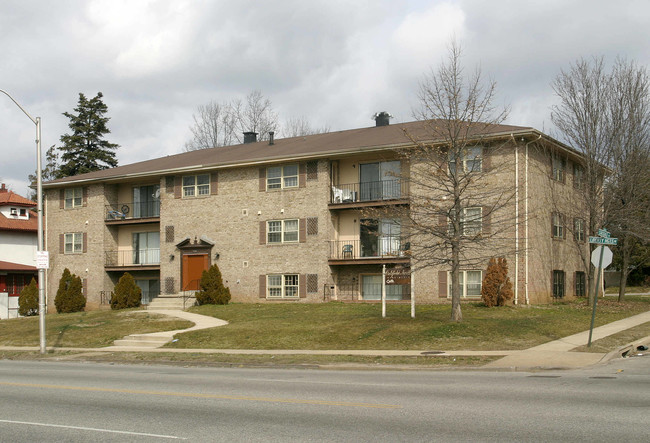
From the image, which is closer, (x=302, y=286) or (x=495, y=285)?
(x=495, y=285)

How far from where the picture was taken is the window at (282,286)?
110 ft

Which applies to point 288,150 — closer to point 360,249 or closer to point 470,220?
point 360,249

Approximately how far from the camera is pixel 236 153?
38.4m

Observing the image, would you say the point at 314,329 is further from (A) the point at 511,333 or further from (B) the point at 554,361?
(B) the point at 554,361

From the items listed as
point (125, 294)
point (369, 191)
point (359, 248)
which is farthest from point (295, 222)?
point (125, 294)

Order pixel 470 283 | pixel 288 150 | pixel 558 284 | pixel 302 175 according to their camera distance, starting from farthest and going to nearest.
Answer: pixel 288 150 → pixel 302 175 → pixel 558 284 → pixel 470 283

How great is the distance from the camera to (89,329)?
27.2 meters

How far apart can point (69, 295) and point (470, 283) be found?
22.6 m

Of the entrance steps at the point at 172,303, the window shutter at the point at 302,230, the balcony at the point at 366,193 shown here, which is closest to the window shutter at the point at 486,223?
the balcony at the point at 366,193

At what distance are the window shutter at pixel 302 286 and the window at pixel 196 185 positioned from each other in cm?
735

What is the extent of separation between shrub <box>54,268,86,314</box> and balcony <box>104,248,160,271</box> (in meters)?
1.93

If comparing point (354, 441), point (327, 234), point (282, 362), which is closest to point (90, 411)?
point (354, 441)

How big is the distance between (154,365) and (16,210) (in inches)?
1388

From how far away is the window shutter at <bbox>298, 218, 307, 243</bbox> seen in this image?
33281 millimetres
